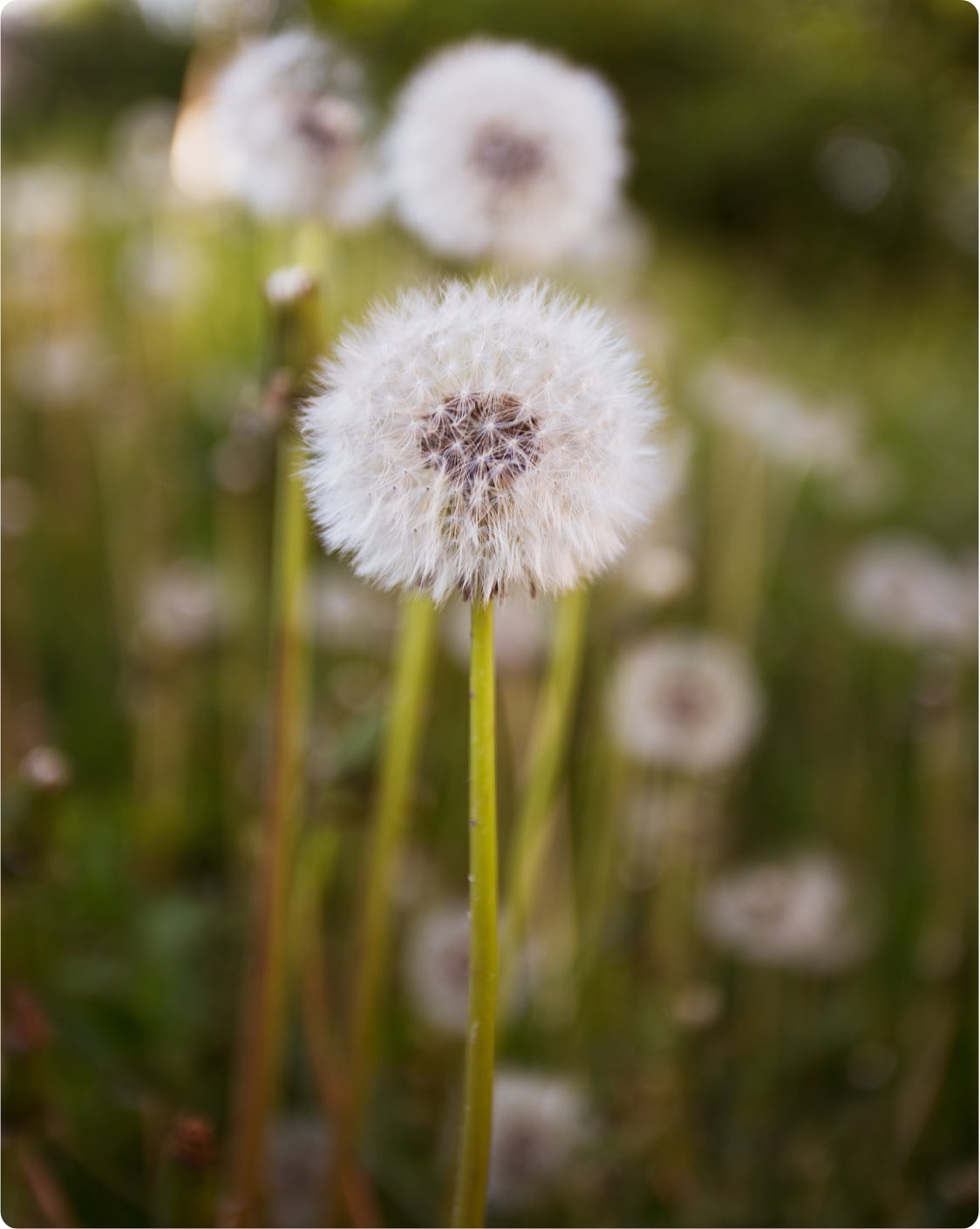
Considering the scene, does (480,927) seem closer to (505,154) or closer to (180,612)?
(505,154)

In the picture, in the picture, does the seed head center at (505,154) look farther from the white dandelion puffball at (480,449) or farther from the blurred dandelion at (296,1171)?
the blurred dandelion at (296,1171)

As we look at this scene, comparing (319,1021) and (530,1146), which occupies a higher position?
(319,1021)

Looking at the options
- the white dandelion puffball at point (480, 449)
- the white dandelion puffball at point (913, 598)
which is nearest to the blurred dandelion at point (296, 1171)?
the white dandelion puffball at point (480, 449)

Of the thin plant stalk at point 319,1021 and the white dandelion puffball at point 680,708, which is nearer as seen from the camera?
the thin plant stalk at point 319,1021

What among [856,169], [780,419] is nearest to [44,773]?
[780,419]

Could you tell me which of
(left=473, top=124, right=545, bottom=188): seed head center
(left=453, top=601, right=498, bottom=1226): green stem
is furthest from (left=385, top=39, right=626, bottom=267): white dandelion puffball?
(left=453, top=601, right=498, bottom=1226): green stem

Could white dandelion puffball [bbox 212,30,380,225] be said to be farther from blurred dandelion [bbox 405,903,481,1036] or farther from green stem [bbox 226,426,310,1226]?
blurred dandelion [bbox 405,903,481,1036]
